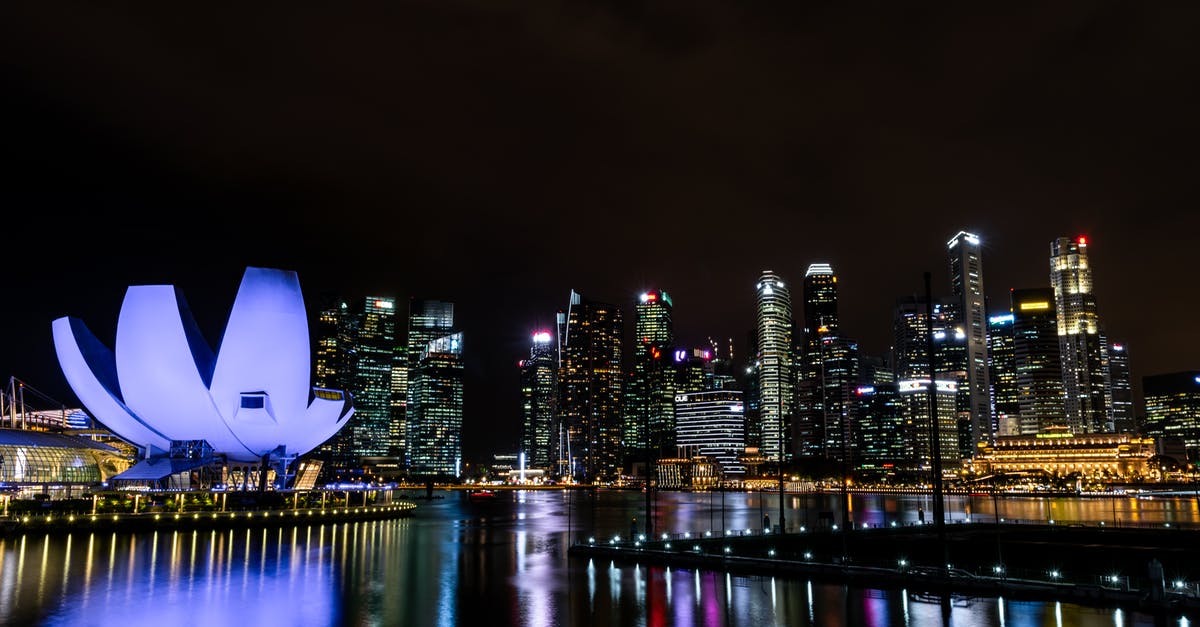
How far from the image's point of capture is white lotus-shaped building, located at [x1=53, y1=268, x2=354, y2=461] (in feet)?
174

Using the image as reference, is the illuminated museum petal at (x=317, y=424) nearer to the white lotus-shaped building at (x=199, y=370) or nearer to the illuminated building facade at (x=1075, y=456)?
the white lotus-shaped building at (x=199, y=370)

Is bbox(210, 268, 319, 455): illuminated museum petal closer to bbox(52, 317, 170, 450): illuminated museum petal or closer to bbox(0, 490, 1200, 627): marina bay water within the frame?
bbox(52, 317, 170, 450): illuminated museum petal

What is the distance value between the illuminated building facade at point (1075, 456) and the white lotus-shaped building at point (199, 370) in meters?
164

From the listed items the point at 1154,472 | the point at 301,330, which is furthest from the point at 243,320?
the point at 1154,472

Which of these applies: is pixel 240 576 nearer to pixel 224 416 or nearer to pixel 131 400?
pixel 224 416

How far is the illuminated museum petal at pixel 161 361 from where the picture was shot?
52781 mm

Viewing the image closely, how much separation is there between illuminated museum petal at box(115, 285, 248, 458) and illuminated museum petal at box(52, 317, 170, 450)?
7.03 ft

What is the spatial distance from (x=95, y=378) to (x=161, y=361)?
6.61 meters

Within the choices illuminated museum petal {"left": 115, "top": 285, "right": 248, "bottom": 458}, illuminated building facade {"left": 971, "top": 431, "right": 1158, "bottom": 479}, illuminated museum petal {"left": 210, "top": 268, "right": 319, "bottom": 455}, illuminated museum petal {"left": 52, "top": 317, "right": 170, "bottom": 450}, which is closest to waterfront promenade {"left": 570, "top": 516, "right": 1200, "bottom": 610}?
illuminated museum petal {"left": 210, "top": 268, "right": 319, "bottom": 455}

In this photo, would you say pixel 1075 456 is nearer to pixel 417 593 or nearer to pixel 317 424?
pixel 317 424

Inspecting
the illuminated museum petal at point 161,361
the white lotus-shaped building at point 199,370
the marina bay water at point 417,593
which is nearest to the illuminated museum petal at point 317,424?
the white lotus-shaped building at point 199,370

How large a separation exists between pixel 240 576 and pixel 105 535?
65.5 feet

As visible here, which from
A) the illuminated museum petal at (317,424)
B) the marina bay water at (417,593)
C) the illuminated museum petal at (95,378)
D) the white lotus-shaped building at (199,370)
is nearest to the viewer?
the marina bay water at (417,593)

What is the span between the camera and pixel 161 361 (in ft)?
174
